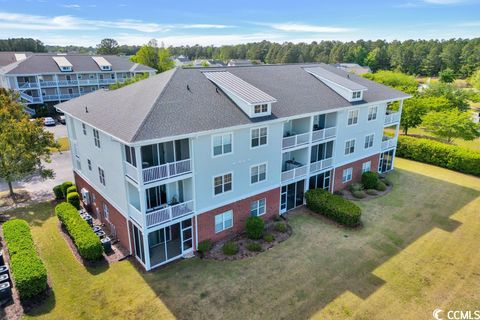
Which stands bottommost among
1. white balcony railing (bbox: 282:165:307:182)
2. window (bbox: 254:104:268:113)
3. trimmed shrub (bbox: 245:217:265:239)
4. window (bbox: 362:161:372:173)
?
trimmed shrub (bbox: 245:217:265:239)

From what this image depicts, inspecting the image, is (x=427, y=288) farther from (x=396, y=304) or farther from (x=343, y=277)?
(x=343, y=277)

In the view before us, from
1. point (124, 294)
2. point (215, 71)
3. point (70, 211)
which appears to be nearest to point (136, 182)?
point (124, 294)

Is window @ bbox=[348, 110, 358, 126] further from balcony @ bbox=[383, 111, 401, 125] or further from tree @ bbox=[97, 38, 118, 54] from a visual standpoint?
tree @ bbox=[97, 38, 118, 54]

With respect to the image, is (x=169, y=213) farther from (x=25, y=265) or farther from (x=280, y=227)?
(x=280, y=227)

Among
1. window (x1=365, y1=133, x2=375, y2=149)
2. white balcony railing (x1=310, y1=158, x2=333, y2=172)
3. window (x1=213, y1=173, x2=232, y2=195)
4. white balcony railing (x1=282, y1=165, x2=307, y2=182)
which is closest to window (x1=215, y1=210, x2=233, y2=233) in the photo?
window (x1=213, y1=173, x2=232, y2=195)

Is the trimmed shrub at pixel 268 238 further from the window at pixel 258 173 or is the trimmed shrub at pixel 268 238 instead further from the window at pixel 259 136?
the window at pixel 259 136

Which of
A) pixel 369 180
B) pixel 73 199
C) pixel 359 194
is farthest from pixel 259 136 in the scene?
pixel 73 199
